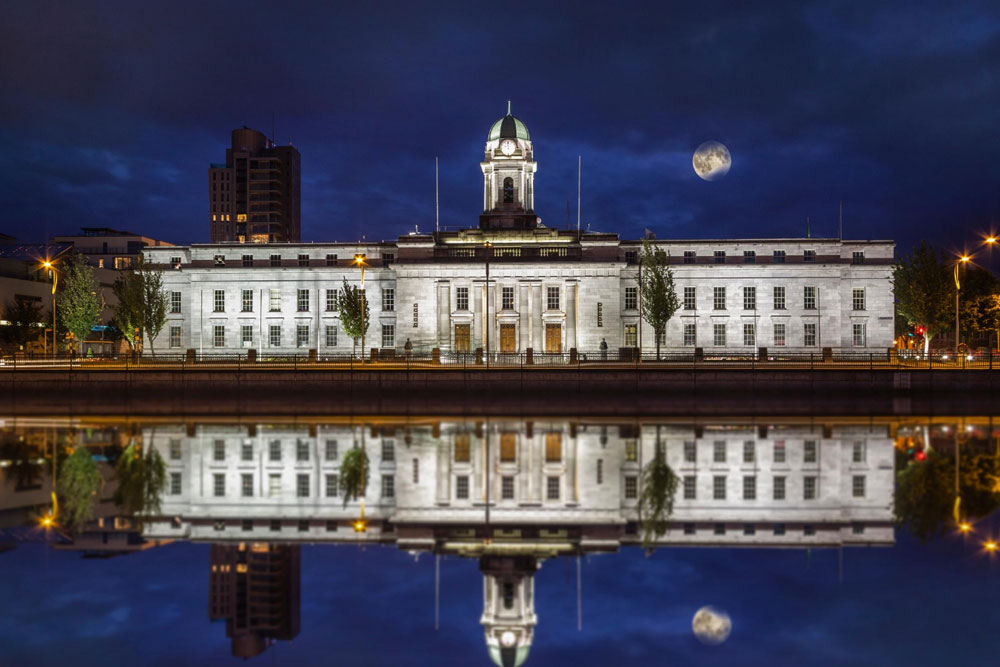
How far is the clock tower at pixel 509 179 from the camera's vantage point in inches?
2557

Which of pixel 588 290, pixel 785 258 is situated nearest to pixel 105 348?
pixel 588 290

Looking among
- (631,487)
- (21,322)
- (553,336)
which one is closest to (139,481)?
(631,487)

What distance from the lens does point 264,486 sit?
1556 centimetres

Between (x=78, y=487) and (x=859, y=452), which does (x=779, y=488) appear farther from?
(x=78, y=487)

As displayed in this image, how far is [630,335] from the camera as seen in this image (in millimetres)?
63906

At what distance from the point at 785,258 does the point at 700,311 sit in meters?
8.96

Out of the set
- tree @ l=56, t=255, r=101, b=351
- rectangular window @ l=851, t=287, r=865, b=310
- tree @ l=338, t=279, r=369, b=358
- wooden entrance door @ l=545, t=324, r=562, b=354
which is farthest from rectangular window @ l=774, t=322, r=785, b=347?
tree @ l=56, t=255, r=101, b=351

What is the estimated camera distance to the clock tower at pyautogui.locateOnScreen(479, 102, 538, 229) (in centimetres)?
6494

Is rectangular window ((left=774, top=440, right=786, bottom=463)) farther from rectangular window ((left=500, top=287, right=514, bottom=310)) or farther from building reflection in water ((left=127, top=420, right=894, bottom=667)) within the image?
rectangular window ((left=500, top=287, right=514, bottom=310))

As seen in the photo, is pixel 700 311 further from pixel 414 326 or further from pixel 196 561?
pixel 196 561

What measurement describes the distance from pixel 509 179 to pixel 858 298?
33515 mm

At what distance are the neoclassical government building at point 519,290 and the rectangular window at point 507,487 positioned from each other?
145 ft

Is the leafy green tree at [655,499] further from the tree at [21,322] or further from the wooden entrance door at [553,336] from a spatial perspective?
the tree at [21,322]

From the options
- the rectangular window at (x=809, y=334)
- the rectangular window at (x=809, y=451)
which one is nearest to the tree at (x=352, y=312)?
the rectangular window at (x=809, y=334)
